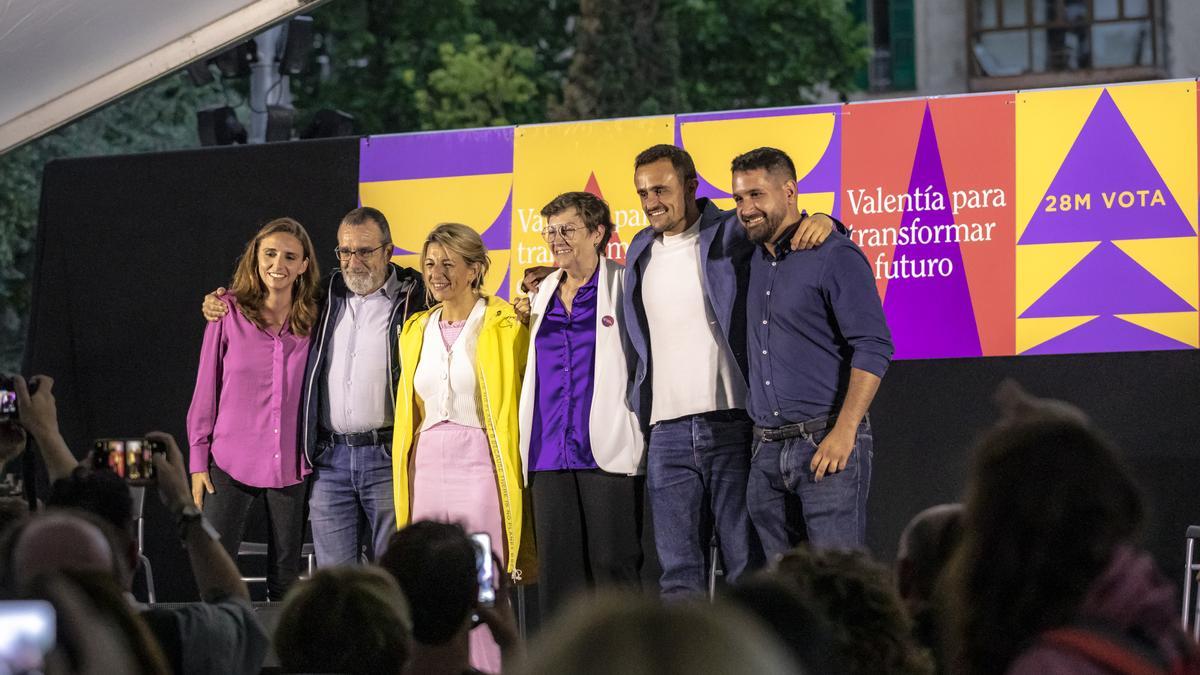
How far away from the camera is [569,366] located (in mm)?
4848

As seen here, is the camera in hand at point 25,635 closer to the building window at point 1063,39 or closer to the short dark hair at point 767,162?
the short dark hair at point 767,162

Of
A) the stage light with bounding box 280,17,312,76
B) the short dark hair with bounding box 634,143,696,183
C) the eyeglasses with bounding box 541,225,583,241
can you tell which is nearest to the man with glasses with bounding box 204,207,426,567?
the eyeglasses with bounding box 541,225,583,241

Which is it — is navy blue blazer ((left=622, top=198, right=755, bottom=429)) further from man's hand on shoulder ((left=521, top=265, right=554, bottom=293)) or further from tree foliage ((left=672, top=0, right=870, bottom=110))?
tree foliage ((left=672, top=0, right=870, bottom=110))

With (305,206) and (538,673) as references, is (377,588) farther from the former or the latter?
(305,206)

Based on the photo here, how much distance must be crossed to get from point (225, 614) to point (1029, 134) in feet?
14.0

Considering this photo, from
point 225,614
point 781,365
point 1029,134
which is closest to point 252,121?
point 1029,134

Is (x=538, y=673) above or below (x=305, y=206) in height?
below

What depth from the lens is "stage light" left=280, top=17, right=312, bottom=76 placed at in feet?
→ 32.6

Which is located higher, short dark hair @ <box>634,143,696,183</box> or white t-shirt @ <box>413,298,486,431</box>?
short dark hair @ <box>634,143,696,183</box>

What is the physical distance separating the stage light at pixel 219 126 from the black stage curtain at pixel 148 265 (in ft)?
6.11

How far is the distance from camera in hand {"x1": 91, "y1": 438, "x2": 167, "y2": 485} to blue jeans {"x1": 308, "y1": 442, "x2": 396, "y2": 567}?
79.4 inches

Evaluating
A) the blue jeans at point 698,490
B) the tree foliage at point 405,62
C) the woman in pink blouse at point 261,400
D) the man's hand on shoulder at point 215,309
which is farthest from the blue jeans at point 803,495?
the tree foliage at point 405,62

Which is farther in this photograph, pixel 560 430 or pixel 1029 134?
pixel 1029 134

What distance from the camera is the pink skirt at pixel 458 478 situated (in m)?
4.95
